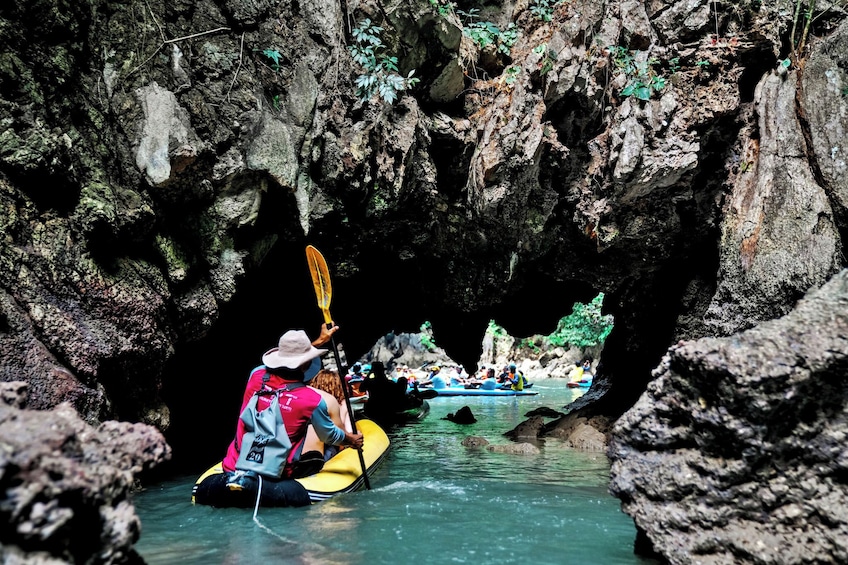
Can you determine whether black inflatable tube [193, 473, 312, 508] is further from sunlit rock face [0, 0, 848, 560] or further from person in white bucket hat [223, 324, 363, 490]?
sunlit rock face [0, 0, 848, 560]

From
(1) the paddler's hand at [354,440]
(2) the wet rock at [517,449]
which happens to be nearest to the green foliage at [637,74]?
(2) the wet rock at [517,449]

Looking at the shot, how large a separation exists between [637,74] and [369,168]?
3269mm

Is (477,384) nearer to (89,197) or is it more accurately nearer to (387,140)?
(387,140)

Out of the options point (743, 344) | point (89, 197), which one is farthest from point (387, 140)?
point (743, 344)

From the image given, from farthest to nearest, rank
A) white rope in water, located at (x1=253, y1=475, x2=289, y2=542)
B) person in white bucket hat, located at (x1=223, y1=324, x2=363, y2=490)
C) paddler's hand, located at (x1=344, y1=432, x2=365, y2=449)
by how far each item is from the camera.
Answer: paddler's hand, located at (x1=344, y1=432, x2=365, y2=449) < person in white bucket hat, located at (x1=223, y1=324, x2=363, y2=490) < white rope in water, located at (x1=253, y1=475, x2=289, y2=542)

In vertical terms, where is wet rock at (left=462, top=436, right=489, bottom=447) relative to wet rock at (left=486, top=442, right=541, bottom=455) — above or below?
below

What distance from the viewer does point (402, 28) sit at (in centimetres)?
598

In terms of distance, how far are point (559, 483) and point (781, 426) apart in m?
2.86

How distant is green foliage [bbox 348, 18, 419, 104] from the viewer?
570 cm

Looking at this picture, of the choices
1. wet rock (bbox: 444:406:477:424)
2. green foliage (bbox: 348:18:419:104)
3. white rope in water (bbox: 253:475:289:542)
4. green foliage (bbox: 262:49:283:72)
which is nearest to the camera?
white rope in water (bbox: 253:475:289:542)

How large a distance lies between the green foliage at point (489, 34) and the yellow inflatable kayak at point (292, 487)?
17.0ft

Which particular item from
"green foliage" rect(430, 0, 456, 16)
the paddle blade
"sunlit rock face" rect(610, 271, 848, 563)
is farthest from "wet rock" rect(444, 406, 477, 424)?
"sunlit rock face" rect(610, 271, 848, 563)

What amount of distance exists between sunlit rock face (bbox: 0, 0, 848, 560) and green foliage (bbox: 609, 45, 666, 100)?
0.08 feet

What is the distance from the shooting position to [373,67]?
5836 mm
